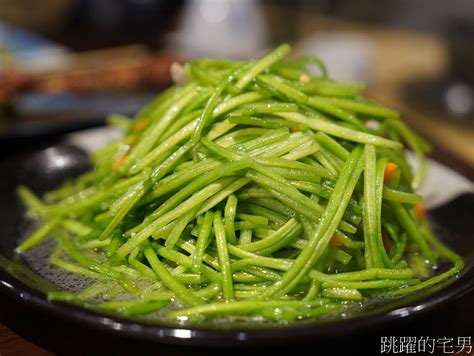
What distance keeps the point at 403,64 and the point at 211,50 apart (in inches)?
Answer: 75.7

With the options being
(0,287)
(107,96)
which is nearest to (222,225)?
(0,287)

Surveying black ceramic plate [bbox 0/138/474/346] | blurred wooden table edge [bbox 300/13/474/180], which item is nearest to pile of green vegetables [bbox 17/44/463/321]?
black ceramic plate [bbox 0/138/474/346]

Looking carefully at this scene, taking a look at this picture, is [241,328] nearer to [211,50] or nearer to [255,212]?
[255,212]

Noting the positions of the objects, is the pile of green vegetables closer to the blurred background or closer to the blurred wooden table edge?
the blurred background

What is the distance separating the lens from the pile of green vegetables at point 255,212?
1476mm

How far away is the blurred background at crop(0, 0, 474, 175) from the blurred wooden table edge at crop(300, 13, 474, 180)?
0.04ft

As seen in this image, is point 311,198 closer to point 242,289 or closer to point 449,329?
point 242,289

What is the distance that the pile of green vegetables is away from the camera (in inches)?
58.1

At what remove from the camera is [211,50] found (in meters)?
5.97

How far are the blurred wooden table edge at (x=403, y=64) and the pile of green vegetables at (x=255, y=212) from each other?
118 centimetres

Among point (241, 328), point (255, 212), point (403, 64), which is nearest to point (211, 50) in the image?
point (403, 64)

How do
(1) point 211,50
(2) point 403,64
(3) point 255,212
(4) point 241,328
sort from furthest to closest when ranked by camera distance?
(1) point 211,50 → (2) point 403,64 → (3) point 255,212 → (4) point 241,328

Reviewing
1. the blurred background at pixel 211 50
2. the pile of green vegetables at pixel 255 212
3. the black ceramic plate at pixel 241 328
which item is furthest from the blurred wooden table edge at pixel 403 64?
the black ceramic plate at pixel 241 328

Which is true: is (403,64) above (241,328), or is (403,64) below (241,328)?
above
